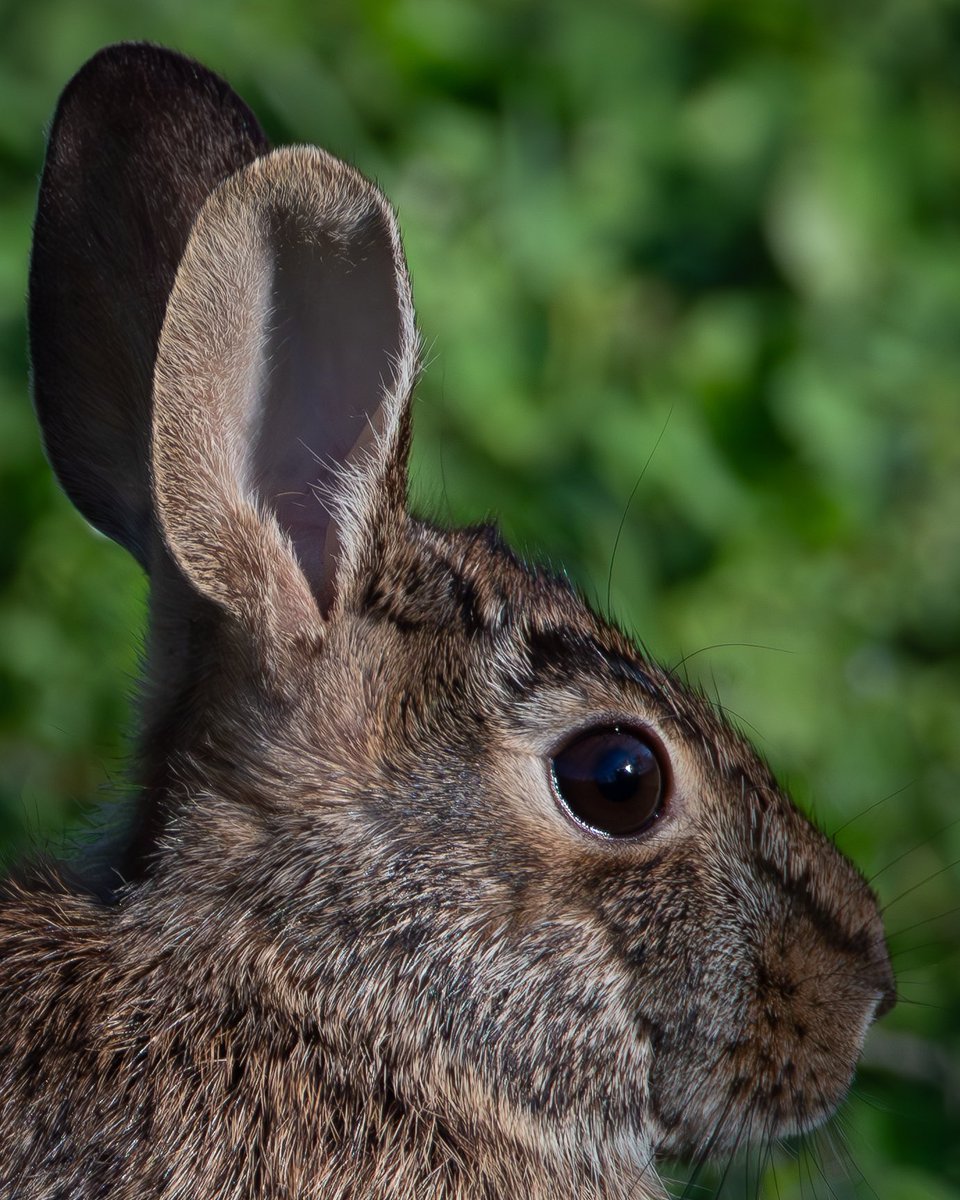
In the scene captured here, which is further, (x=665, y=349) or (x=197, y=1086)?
(x=665, y=349)

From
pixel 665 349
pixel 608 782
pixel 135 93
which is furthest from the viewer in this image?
pixel 665 349

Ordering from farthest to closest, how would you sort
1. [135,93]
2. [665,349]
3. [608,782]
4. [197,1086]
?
[665,349] < [135,93] < [608,782] < [197,1086]

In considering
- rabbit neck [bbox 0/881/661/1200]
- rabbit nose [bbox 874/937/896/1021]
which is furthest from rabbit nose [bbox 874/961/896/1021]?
rabbit neck [bbox 0/881/661/1200]

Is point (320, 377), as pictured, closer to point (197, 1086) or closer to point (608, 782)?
point (608, 782)

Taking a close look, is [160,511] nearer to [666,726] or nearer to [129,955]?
[129,955]

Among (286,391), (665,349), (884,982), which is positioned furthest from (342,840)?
(665,349)

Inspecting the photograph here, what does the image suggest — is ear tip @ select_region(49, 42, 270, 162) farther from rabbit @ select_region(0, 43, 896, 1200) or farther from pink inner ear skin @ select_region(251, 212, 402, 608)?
pink inner ear skin @ select_region(251, 212, 402, 608)

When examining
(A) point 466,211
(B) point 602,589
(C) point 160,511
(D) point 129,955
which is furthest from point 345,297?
(A) point 466,211

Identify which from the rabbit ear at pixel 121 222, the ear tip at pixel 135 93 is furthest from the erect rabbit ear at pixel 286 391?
the ear tip at pixel 135 93
